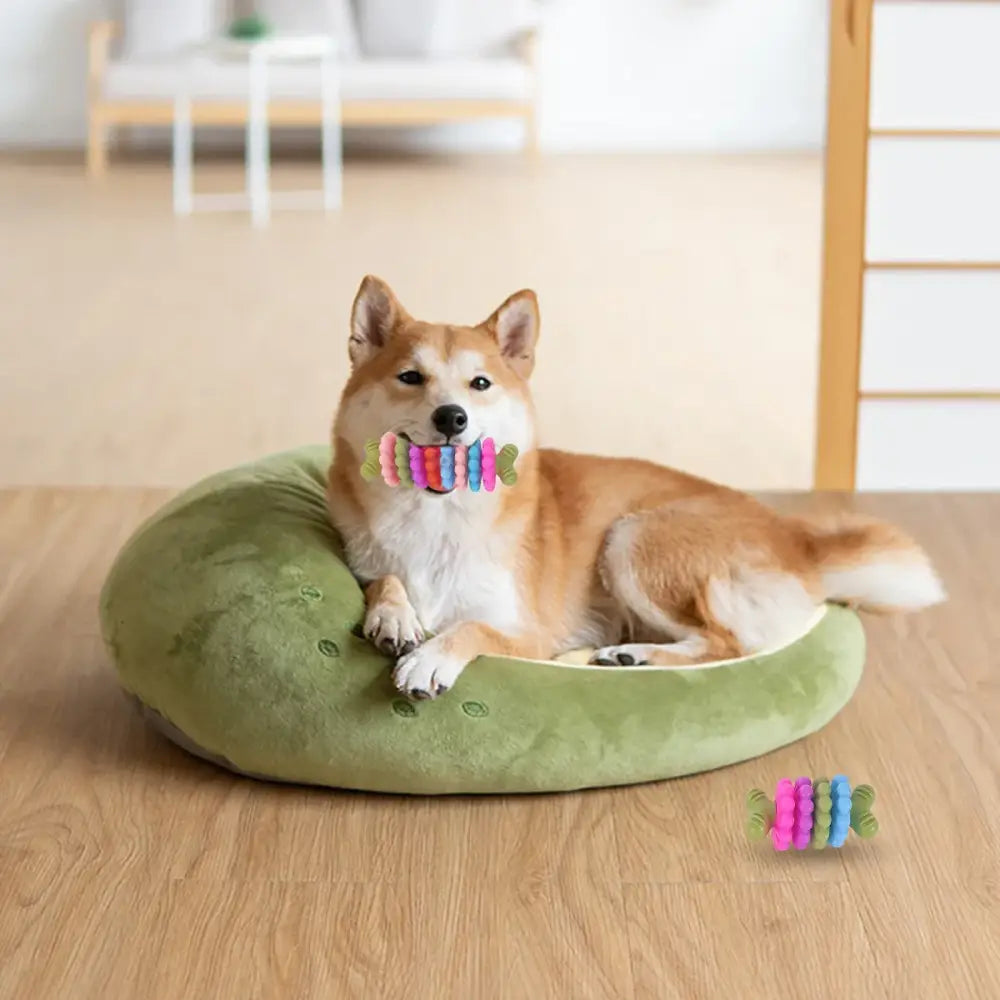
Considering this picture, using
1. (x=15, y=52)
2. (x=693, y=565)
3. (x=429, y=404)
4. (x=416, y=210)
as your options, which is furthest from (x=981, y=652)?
(x=15, y=52)

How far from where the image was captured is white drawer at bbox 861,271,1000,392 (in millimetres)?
3322

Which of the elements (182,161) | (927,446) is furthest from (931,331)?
(182,161)

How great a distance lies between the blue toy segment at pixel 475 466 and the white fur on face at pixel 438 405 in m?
0.02

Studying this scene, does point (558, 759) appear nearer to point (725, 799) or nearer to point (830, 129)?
point (725, 799)

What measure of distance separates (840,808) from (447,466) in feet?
2.02

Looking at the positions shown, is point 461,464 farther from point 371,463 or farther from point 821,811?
point 821,811

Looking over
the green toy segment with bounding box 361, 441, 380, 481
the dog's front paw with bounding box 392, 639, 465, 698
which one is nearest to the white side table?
the green toy segment with bounding box 361, 441, 380, 481

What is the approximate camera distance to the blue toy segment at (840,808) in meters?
1.90

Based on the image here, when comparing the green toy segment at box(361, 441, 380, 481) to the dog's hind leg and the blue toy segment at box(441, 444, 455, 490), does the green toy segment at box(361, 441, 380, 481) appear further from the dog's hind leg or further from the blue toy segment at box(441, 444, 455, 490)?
the dog's hind leg

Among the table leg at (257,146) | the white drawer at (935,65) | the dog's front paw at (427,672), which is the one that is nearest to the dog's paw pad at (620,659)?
the dog's front paw at (427,672)

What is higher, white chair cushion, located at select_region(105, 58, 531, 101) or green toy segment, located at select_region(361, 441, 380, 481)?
white chair cushion, located at select_region(105, 58, 531, 101)

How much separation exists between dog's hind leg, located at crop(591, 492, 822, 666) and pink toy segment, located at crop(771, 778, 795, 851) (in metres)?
0.33

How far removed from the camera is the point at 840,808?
1.90 m

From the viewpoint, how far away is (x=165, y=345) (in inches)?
177
